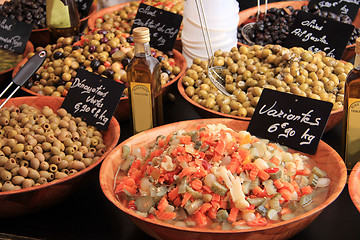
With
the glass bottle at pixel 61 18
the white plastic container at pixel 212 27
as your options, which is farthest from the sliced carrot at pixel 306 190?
the glass bottle at pixel 61 18

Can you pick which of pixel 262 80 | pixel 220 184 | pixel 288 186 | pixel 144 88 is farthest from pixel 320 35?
pixel 220 184

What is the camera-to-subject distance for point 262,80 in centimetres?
170

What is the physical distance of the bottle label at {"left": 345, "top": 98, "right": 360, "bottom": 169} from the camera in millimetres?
1296

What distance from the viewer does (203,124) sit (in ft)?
4.80

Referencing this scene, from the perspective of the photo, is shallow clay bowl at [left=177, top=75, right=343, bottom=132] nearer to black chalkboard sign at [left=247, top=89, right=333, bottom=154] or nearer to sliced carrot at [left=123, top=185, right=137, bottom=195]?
black chalkboard sign at [left=247, top=89, right=333, bottom=154]

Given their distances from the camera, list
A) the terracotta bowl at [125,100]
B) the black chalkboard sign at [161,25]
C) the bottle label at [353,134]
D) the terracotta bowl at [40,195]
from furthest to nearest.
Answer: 1. the black chalkboard sign at [161,25]
2. the terracotta bowl at [125,100]
3. the bottle label at [353,134]
4. the terracotta bowl at [40,195]

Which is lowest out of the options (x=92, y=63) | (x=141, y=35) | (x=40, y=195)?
(x=40, y=195)

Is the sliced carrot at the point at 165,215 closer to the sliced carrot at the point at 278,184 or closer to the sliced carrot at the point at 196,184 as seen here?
the sliced carrot at the point at 196,184

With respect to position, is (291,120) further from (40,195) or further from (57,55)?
(57,55)

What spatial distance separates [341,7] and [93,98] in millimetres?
1799

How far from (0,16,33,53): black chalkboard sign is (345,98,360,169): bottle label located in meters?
1.64

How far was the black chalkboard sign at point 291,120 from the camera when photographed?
133 centimetres

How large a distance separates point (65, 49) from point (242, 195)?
1299 millimetres

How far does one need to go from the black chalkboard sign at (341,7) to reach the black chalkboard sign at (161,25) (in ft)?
3.42
